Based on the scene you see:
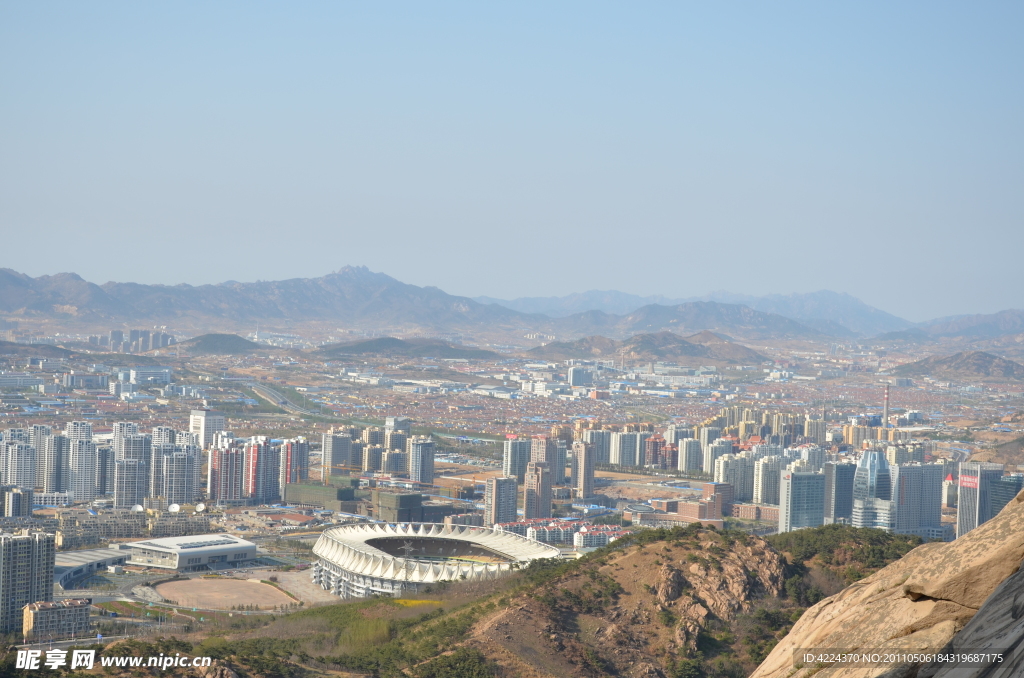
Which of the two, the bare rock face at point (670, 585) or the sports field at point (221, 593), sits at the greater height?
the bare rock face at point (670, 585)

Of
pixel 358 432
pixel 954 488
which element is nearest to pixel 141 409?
pixel 358 432

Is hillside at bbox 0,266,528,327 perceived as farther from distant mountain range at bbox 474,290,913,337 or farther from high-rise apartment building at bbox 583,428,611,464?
high-rise apartment building at bbox 583,428,611,464

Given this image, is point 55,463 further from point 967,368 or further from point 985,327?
point 985,327

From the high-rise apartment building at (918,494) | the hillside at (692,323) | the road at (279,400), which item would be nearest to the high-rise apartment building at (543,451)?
the high-rise apartment building at (918,494)

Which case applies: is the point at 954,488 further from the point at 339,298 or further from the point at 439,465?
the point at 339,298

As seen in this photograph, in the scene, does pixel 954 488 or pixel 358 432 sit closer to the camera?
pixel 954 488

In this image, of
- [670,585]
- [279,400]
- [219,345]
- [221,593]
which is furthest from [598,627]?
[219,345]

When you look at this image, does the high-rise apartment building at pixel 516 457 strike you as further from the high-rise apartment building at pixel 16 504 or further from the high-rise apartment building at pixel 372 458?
the high-rise apartment building at pixel 16 504
